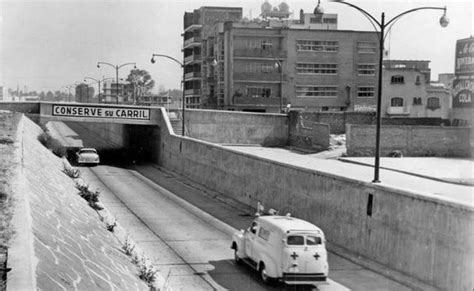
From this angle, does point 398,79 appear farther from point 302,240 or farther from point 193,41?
point 302,240

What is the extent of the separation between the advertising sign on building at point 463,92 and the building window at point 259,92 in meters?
35.4

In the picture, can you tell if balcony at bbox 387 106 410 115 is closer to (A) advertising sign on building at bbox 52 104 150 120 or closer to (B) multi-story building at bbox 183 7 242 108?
(B) multi-story building at bbox 183 7 242 108

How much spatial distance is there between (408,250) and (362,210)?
316cm

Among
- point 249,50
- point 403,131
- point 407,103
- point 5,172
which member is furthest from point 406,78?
point 5,172

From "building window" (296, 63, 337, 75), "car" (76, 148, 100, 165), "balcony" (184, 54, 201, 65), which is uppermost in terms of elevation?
"balcony" (184, 54, 201, 65)

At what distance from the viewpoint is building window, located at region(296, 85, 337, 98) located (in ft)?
288

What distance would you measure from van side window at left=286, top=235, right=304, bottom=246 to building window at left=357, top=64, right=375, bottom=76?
76.4m

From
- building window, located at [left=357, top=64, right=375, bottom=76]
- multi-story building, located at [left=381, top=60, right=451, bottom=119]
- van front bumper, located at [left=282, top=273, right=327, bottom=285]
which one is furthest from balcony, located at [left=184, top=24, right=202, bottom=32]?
van front bumper, located at [left=282, top=273, right=327, bottom=285]

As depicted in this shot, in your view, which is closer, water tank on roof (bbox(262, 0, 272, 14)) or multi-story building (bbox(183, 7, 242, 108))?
multi-story building (bbox(183, 7, 242, 108))

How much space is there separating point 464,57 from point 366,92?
38628 millimetres

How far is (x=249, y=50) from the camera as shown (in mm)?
85188

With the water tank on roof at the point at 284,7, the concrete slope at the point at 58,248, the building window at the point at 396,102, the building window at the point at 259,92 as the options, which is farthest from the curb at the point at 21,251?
the water tank on roof at the point at 284,7

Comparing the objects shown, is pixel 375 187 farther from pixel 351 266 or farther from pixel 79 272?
pixel 79 272

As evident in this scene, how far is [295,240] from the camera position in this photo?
55.5 feet
